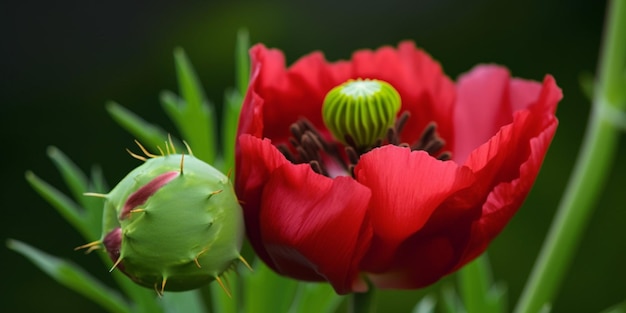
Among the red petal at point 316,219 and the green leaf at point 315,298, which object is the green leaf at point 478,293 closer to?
the green leaf at point 315,298

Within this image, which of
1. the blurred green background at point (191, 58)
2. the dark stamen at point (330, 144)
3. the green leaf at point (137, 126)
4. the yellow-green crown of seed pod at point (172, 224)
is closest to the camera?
the yellow-green crown of seed pod at point (172, 224)

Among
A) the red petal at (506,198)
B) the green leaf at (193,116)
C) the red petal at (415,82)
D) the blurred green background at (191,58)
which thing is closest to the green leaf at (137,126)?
the green leaf at (193,116)

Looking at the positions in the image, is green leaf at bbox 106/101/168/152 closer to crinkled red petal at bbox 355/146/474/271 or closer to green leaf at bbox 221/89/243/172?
green leaf at bbox 221/89/243/172

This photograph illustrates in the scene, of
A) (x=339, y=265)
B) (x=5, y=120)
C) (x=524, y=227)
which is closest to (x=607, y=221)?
(x=524, y=227)

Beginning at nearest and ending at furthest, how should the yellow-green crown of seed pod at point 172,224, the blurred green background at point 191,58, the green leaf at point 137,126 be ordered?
1. the yellow-green crown of seed pod at point 172,224
2. the green leaf at point 137,126
3. the blurred green background at point 191,58

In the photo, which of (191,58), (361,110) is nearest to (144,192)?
(361,110)

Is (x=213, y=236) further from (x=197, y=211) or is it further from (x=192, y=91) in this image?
(x=192, y=91)
